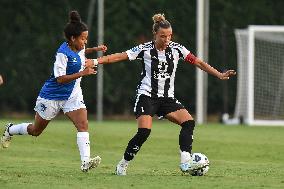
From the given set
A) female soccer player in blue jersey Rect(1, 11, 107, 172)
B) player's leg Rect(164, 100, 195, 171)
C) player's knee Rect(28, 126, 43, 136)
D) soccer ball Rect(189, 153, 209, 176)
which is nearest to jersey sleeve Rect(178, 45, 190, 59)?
player's leg Rect(164, 100, 195, 171)

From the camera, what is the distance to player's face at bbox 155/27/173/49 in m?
11.5

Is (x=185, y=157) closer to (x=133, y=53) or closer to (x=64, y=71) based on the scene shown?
(x=133, y=53)

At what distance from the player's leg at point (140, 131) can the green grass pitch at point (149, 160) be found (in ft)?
0.60

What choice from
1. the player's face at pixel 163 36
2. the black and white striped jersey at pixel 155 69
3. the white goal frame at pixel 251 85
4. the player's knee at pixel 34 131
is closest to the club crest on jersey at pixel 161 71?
the black and white striped jersey at pixel 155 69

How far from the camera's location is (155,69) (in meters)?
11.7

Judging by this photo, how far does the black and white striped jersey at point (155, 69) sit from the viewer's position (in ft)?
38.4

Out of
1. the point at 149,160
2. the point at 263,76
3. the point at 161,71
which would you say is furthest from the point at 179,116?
the point at 263,76

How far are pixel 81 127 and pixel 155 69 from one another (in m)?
1.14

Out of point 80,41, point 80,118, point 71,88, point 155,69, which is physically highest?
point 80,41

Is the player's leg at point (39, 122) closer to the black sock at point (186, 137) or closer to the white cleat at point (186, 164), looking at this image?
the black sock at point (186, 137)

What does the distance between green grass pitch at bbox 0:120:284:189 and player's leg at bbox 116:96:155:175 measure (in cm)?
18

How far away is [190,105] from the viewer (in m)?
29.3

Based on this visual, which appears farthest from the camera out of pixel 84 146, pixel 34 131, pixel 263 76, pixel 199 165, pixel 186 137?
pixel 263 76

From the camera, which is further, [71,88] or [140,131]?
[71,88]
